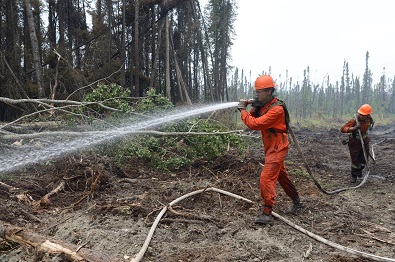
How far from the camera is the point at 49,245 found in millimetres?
3354

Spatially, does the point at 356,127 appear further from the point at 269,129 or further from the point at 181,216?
the point at 181,216

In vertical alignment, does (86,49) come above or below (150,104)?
above

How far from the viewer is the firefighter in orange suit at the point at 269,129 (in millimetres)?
4352

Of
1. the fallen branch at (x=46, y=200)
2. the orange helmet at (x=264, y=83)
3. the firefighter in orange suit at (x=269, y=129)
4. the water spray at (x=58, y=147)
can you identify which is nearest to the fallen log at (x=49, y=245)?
the fallen branch at (x=46, y=200)

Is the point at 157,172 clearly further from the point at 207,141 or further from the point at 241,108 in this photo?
the point at 241,108

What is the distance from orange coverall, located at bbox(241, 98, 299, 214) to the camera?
14.2ft

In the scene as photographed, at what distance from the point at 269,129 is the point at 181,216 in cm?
168

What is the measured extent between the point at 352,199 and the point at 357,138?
6.34ft

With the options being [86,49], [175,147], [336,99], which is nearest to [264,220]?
[175,147]

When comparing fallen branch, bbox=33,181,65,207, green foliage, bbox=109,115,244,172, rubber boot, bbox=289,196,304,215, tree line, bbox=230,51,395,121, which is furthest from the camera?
tree line, bbox=230,51,395,121

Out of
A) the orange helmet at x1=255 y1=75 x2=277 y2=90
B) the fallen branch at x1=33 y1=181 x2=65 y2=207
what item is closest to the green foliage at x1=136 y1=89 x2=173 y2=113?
the fallen branch at x1=33 y1=181 x2=65 y2=207

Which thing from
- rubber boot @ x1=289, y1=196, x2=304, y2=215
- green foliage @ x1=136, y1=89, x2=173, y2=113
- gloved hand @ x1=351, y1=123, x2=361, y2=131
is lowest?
rubber boot @ x1=289, y1=196, x2=304, y2=215

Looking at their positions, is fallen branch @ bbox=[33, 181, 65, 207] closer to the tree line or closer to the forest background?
the forest background

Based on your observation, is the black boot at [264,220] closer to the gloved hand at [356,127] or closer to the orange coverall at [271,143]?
the orange coverall at [271,143]
